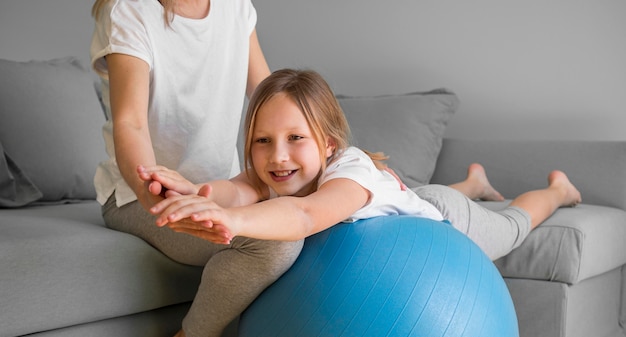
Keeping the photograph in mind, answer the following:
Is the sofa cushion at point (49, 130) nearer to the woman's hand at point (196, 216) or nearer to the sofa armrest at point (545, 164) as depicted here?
the sofa armrest at point (545, 164)

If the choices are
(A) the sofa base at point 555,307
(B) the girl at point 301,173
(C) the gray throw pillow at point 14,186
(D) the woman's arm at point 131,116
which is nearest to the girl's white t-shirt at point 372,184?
(B) the girl at point 301,173

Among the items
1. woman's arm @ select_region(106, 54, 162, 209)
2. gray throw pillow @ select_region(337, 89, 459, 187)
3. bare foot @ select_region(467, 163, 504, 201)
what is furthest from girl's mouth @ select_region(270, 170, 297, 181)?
gray throw pillow @ select_region(337, 89, 459, 187)

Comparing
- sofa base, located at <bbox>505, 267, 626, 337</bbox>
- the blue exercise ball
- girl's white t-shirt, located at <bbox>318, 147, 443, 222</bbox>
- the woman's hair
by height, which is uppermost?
the woman's hair

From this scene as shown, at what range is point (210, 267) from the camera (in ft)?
5.49

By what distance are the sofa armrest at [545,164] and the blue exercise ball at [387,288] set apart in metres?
1.43

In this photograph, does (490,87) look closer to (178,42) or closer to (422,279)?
(178,42)

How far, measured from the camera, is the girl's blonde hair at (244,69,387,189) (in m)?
1.66

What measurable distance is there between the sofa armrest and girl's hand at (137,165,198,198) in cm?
195

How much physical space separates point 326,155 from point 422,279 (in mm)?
423

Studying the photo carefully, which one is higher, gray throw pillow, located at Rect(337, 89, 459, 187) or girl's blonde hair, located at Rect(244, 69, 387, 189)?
girl's blonde hair, located at Rect(244, 69, 387, 189)

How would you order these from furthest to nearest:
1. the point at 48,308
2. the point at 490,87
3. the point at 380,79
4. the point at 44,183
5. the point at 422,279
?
the point at 380,79, the point at 490,87, the point at 44,183, the point at 48,308, the point at 422,279

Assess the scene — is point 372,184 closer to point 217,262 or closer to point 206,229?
point 217,262

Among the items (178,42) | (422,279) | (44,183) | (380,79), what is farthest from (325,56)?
(422,279)

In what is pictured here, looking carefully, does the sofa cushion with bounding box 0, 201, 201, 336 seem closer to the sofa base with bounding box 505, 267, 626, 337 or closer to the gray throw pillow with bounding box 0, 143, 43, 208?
the gray throw pillow with bounding box 0, 143, 43, 208
